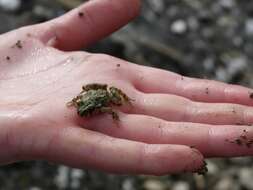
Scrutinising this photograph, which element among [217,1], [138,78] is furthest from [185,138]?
[217,1]

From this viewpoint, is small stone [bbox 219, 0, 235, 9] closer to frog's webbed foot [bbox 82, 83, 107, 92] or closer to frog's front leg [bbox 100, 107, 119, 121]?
frog's webbed foot [bbox 82, 83, 107, 92]

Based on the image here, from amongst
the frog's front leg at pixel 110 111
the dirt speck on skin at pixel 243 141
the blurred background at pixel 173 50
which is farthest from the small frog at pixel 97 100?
the blurred background at pixel 173 50

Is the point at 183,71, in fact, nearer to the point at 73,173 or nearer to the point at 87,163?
the point at 73,173

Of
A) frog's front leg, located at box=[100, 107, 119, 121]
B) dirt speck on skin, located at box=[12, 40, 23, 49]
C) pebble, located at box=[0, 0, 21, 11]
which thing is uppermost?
pebble, located at box=[0, 0, 21, 11]

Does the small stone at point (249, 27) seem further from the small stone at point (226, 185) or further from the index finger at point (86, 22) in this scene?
the index finger at point (86, 22)

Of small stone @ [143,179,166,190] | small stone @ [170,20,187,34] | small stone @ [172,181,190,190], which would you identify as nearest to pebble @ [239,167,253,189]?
small stone @ [172,181,190,190]

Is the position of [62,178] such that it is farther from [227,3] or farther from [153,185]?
[227,3]
